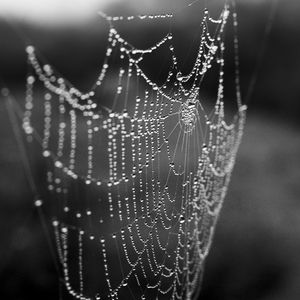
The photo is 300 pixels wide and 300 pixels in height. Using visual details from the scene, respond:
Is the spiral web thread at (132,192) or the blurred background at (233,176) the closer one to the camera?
the spiral web thread at (132,192)

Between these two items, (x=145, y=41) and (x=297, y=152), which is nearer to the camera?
(x=145, y=41)

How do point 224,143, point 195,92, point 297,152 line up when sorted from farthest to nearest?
point 297,152 → point 224,143 → point 195,92

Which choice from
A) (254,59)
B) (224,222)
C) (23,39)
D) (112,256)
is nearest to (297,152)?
(254,59)

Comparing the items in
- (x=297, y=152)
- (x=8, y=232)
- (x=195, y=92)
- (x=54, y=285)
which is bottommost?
(x=54, y=285)

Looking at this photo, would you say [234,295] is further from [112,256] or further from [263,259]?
[112,256]

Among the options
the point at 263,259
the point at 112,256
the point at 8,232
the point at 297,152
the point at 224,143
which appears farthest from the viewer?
the point at 297,152

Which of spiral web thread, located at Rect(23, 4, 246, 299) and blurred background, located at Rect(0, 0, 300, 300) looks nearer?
spiral web thread, located at Rect(23, 4, 246, 299)

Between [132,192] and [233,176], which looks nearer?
[132,192]

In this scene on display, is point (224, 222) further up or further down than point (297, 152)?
further down
